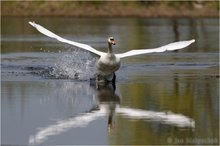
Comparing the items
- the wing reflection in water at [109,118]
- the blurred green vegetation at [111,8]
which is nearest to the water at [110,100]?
the wing reflection in water at [109,118]

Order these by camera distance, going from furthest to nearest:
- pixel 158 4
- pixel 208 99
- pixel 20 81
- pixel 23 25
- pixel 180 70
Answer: pixel 158 4 < pixel 23 25 < pixel 180 70 < pixel 20 81 < pixel 208 99

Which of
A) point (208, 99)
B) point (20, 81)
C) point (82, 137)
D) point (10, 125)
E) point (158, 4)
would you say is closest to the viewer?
point (82, 137)

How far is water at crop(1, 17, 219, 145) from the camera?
1516 cm

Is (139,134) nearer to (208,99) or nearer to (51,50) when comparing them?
(208,99)

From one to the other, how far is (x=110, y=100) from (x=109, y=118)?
2605 mm

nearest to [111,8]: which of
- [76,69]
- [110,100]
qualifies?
[76,69]

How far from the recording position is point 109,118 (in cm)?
1688

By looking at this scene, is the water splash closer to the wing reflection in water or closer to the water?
the water

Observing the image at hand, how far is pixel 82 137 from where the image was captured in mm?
14945

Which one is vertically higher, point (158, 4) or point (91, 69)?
point (158, 4)

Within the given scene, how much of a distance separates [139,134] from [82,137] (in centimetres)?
90

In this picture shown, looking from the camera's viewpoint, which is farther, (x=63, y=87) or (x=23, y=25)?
(x=23, y=25)

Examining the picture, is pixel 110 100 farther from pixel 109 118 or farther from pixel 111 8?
pixel 111 8

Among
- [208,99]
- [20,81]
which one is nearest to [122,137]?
[208,99]
